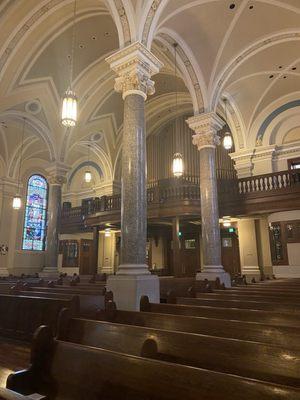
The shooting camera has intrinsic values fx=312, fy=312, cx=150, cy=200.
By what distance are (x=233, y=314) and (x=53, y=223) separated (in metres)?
11.4

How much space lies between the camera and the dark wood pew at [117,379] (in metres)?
1.54

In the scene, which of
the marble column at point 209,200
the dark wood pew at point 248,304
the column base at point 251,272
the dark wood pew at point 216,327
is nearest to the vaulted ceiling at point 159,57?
the marble column at point 209,200

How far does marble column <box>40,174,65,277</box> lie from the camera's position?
43.3 feet

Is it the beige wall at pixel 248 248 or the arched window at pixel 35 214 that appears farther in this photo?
the arched window at pixel 35 214

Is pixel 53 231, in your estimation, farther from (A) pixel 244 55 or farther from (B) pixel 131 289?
(A) pixel 244 55

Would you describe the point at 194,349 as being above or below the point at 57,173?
below

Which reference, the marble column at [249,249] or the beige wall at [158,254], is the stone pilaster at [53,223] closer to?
the beige wall at [158,254]

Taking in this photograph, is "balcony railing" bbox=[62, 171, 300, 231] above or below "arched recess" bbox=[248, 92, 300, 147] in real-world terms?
below

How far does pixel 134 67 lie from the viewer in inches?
252

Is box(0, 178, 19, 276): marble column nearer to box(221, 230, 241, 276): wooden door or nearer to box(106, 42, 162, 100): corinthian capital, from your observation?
box(221, 230, 241, 276): wooden door

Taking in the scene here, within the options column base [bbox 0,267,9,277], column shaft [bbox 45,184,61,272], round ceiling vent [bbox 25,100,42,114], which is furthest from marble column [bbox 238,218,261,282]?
column base [bbox 0,267,9,277]

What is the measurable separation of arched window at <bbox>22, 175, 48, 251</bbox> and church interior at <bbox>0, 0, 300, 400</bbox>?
143 mm

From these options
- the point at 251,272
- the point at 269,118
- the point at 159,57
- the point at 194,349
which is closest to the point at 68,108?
the point at 194,349

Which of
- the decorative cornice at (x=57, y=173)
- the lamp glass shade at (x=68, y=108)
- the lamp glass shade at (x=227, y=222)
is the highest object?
the decorative cornice at (x=57, y=173)
